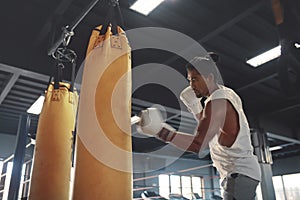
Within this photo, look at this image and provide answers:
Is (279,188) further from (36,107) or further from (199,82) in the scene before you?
(199,82)

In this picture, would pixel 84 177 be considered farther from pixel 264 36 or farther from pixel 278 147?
pixel 278 147

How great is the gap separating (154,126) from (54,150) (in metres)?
0.86

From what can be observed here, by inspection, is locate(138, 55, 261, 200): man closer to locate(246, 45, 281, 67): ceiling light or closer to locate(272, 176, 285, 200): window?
locate(246, 45, 281, 67): ceiling light

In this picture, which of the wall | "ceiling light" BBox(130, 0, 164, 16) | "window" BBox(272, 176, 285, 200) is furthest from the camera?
"window" BBox(272, 176, 285, 200)

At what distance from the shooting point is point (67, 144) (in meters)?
2.07

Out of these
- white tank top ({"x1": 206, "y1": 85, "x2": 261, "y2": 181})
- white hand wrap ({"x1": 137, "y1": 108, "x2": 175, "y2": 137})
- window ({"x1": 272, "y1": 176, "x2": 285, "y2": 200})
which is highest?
window ({"x1": 272, "y1": 176, "x2": 285, "y2": 200})

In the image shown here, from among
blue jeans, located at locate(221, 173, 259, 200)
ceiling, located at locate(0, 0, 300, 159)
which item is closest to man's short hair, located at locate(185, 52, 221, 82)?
blue jeans, located at locate(221, 173, 259, 200)

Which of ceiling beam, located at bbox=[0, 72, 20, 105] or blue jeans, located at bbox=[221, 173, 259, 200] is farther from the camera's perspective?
ceiling beam, located at bbox=[0, 72, 20, 105]

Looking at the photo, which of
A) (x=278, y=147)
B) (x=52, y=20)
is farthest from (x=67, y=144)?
(x=278, y=147)

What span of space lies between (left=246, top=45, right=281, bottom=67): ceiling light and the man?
3.06 m

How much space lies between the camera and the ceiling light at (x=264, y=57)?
4.46 metres

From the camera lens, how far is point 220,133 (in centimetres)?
165

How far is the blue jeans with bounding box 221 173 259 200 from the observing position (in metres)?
1.64

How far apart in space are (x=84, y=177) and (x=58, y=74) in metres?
1.39
